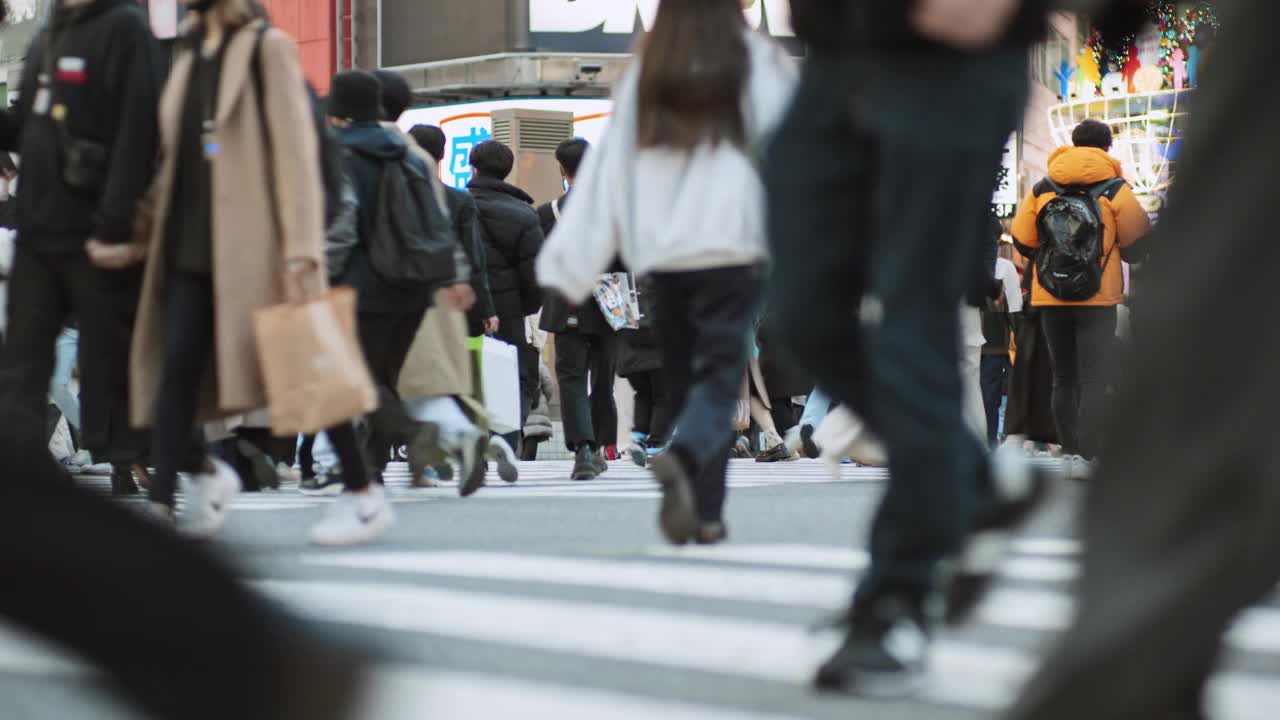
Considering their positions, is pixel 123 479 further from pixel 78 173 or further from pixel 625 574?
pixel 625 574

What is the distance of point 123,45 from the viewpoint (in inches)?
253

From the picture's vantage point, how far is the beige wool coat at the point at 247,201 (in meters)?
5.97

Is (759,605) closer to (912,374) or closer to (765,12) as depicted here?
(912,374)

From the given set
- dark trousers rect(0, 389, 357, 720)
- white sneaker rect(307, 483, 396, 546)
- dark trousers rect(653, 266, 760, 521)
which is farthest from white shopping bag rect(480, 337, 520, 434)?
dark trousers rect(0, 389, 357, 720)

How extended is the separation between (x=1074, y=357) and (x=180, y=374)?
5.71 metres

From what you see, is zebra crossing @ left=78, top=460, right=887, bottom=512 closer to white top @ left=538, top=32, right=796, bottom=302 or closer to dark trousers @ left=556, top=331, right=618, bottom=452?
dark trousers @ left=556, top=331, right=618, bottom=452

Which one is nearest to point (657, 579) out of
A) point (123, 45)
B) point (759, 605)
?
point (759, 605)

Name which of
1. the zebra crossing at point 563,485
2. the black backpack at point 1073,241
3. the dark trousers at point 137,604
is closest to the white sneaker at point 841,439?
the zebra crossing at point 563,485

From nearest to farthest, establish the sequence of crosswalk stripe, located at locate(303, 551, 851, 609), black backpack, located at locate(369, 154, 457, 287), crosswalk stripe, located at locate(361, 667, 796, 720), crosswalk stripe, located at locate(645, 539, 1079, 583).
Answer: crosswalk stripe, located at locate(361, 667, 796, 720) < crosswalk stripe, located at locate(303, 551, 851, 609) < crosswalk stripe, located at locate(645, 539, 1079, 583) < black backpack, located at locate(369, 154, 457, 287)

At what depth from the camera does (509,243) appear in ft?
38.3

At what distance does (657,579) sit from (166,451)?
1.85 metres

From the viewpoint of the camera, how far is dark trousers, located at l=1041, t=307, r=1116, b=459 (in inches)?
401

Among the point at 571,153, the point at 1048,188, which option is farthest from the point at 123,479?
the point at 1048,188

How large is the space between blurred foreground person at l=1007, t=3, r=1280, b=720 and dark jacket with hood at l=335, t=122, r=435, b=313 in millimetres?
7166
